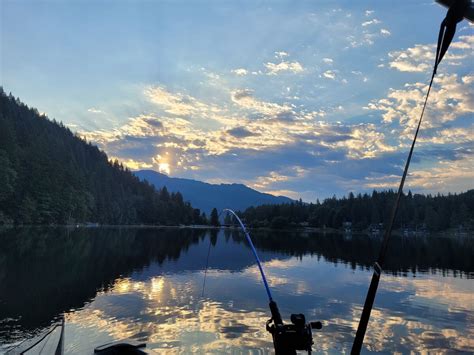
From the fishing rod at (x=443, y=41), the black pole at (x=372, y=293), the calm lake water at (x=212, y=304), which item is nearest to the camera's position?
the fishing rod at (x=443, y=41)

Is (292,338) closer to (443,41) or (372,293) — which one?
(372,293)

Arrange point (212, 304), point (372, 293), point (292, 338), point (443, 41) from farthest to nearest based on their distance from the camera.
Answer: point (212, 304) < point (292, 338) < point (372, 293) < point (443, 41)

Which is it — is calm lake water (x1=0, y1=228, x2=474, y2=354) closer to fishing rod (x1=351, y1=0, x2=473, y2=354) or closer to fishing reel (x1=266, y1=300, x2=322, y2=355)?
fishing reel (x1=266, y1=300, x2=322, y2=355)

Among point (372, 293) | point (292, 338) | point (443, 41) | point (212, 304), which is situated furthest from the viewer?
point (212, 304)

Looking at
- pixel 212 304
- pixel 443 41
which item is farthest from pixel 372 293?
pixel 212 304

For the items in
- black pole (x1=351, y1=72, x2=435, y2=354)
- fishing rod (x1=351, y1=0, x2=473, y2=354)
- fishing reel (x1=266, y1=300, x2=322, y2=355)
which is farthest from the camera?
fishing reel (x1=266, y1=300, x2=322, y2=355)

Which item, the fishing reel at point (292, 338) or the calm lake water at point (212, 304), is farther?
the calm lake water at point (212, 304)

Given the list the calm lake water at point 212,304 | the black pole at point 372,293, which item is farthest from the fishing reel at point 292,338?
the calm lake water at point 212,304

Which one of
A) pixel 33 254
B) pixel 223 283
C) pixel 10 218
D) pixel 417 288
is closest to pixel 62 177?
pixel 10 218

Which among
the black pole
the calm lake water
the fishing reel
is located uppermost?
the black pole

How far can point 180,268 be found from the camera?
50.7 metres

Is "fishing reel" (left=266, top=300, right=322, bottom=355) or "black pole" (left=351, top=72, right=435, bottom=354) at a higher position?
"black pole" (left=351, top=72, right=435, bottom=354)

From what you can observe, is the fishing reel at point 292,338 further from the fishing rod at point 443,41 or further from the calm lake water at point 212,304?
the calm lake water at point 212,304

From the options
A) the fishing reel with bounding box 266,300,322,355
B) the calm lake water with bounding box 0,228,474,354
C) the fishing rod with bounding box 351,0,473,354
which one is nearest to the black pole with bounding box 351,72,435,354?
the fishing rod with bounding box 351,0,473,354
